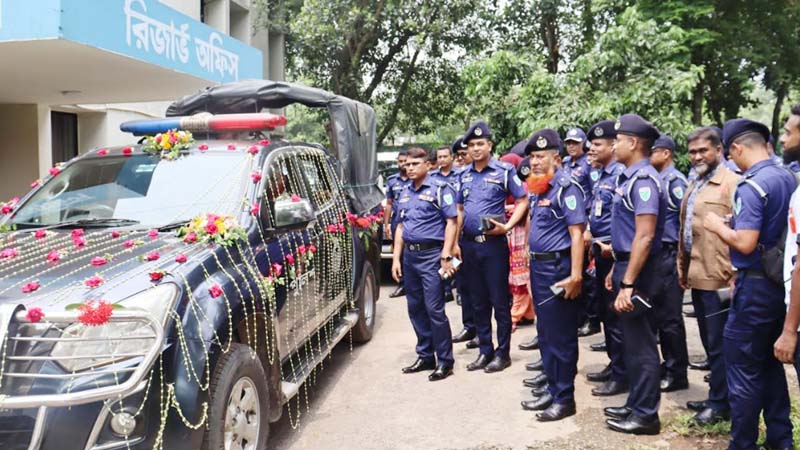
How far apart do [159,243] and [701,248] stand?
10.7 ft

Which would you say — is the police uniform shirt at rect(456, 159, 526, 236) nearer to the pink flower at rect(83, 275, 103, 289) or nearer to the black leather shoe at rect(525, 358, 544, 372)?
the black leather shoe at rect(525, 358, 544, 372)

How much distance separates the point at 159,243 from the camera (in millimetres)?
3123

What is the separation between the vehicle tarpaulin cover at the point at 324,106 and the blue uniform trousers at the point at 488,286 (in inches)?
55.7

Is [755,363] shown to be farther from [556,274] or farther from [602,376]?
[602,376]

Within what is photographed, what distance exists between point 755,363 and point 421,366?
251cm

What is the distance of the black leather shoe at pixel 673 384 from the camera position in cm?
450

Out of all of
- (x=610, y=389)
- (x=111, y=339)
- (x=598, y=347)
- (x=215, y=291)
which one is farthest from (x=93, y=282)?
(x=598, y=347)

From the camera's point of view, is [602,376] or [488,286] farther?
[488,286]

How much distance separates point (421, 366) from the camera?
499 cm

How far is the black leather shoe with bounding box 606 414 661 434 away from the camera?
3.68 meters

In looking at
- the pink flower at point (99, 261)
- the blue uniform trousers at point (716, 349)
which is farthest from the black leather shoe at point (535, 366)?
the pink flower at point (99, 261)

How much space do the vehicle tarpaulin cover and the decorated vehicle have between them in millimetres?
1039

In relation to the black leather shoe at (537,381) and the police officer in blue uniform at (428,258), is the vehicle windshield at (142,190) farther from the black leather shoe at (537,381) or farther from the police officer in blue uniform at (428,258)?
the black leather shoe at (537,381)

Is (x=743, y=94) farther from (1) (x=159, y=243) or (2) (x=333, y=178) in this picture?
(1) (x=159, y=243)
